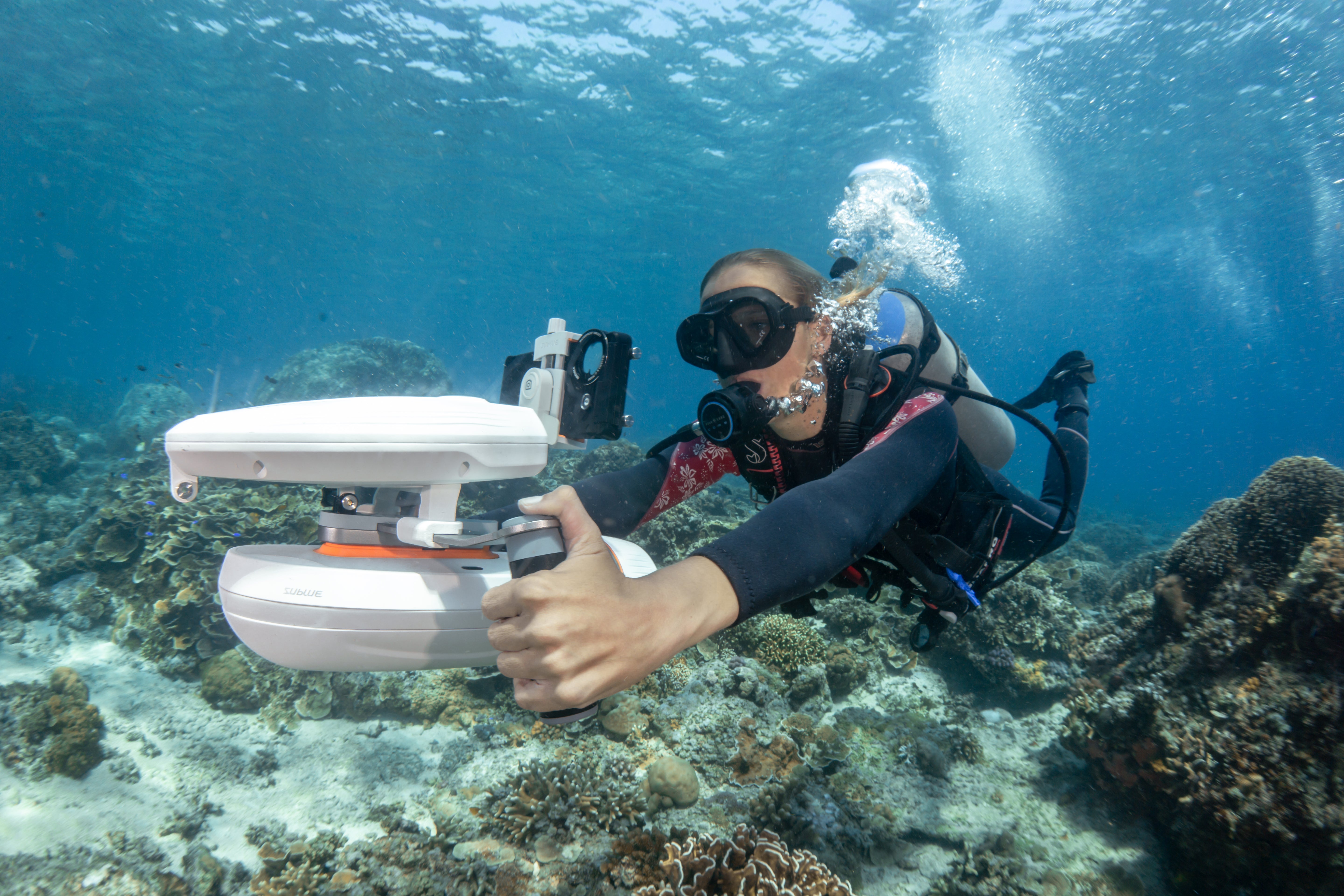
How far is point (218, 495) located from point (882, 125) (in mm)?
25548

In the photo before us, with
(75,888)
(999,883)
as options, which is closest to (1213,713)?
(999,883)

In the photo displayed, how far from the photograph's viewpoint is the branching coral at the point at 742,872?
2.75 m

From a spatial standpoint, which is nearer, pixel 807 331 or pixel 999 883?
pixel 807 331

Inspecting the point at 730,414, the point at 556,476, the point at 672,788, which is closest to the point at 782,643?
the point at 672,788

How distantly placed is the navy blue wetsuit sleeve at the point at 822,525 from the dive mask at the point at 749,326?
808 millimetres

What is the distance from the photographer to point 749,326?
8.53ft

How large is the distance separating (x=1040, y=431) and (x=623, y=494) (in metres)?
2.74

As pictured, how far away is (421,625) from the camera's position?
4.88 feet

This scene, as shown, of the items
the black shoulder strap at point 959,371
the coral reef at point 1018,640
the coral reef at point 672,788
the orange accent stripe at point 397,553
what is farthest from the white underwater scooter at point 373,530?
the coral reef at point 1018,640

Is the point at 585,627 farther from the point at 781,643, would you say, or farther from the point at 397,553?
the point at 781,643

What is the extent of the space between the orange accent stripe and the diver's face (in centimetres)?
151

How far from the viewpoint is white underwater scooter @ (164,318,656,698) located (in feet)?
4.42

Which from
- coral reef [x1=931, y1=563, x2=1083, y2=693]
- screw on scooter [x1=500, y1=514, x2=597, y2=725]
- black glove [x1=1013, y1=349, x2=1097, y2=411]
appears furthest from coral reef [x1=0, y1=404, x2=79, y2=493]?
black glove [x1=1013, y1=349, x2=1097, y2=411]

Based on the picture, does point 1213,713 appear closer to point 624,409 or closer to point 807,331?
point 807,331
